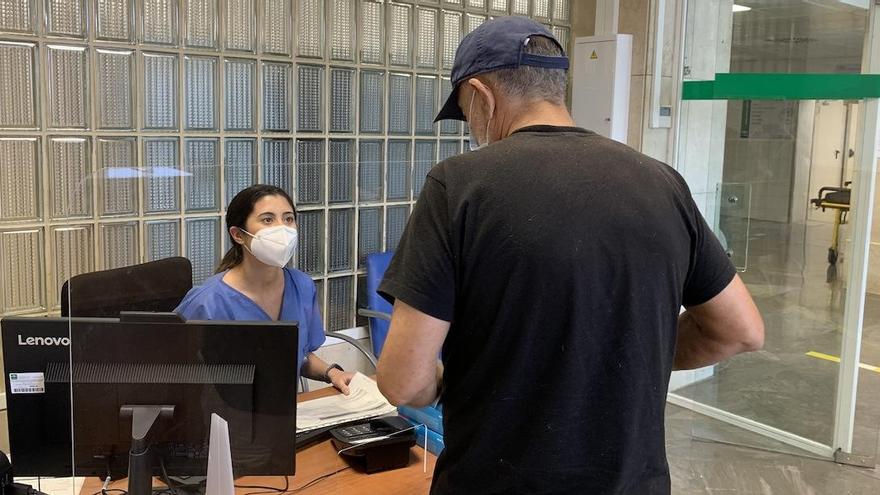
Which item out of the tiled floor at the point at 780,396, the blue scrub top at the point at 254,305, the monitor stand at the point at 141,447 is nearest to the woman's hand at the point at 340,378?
the blue scrub top at the point at 254,305

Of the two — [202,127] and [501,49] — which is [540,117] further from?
[202,127]

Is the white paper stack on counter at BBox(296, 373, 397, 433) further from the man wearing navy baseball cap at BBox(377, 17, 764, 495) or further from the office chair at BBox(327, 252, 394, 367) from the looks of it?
the man wearing navy baseball cap at BBox(377, 17, 764, 495)

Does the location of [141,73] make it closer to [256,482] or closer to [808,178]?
[256,482]

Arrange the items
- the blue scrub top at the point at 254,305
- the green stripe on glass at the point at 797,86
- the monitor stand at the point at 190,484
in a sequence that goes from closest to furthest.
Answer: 1. the monitor stand at the point at 190,484
2. the blue scrub top at the point at 254,305
3. the green stripe on glass at the point at 797,86

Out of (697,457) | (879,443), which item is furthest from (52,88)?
(879,443)

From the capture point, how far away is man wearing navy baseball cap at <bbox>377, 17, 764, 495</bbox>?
3.57ft

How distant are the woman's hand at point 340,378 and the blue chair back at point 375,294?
50 cm

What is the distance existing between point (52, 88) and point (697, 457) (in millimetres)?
3275

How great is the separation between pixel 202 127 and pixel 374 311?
1004mm

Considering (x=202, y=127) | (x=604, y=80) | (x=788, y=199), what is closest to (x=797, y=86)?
(x=788, y=199)

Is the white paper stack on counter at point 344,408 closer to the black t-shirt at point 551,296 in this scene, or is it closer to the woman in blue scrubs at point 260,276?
the woman in blue scrubs at point 260,276

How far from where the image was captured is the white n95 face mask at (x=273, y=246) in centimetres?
219

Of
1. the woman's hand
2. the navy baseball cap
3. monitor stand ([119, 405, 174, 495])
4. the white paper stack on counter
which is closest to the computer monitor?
monitor stand ([119, 405, 174, 495])

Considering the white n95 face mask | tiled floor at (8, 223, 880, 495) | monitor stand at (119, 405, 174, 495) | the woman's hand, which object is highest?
the white n95 face mask
